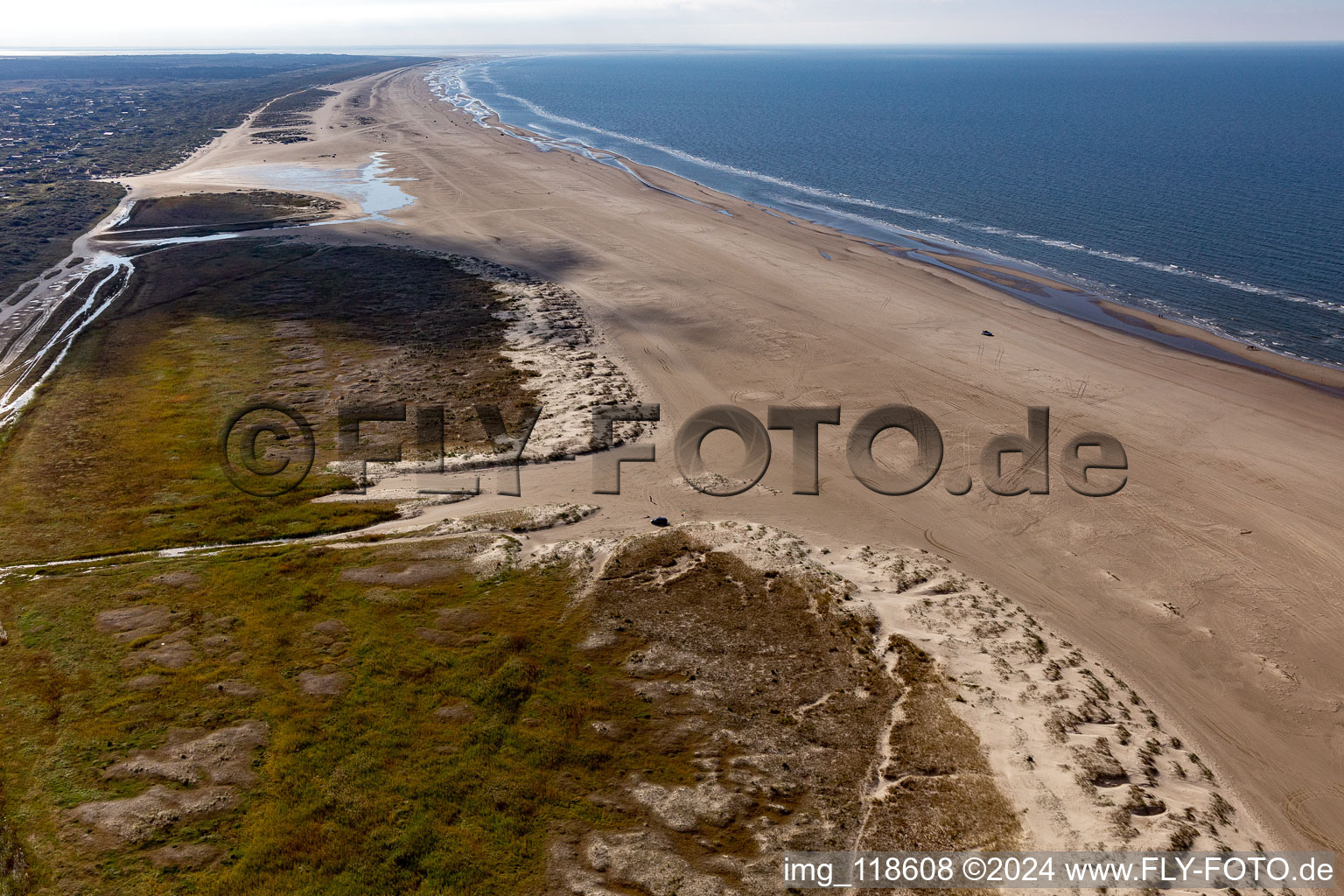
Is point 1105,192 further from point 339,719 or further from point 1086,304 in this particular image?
point 339,719

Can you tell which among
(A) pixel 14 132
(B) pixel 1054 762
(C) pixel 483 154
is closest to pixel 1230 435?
(B) pixel 1054 762

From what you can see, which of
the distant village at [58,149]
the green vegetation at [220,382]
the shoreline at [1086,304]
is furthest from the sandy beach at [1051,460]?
the distant village at [58,149]

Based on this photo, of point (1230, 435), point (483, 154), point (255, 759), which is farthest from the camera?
point (483, 154)

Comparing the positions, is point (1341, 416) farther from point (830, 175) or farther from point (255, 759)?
point (830, 175)

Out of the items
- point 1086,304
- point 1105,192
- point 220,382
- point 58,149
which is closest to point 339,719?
point 220,382

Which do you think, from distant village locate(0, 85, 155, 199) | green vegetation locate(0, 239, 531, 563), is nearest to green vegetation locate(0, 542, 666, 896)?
green vegetation locate(0, 239, 531, 563)
